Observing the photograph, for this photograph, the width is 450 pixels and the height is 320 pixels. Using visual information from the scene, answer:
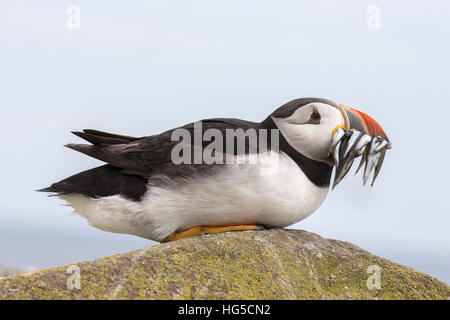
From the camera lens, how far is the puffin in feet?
20.8

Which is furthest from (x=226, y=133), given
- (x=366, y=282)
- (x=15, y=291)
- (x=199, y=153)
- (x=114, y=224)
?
(x=15, y=291)

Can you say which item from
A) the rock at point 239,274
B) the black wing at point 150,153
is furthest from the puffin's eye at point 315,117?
the rock at point 239,274

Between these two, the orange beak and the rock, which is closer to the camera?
the rock

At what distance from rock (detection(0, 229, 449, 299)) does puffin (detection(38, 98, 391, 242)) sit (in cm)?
38

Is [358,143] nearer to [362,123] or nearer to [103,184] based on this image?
[362,123]

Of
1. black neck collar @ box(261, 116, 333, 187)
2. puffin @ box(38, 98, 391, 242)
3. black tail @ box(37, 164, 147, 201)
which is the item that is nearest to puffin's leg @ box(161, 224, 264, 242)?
puffin @ box(38, 98, 391, 242)

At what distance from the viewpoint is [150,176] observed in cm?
661

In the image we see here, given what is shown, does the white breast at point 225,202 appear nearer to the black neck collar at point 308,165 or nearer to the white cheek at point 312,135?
the black neck collar at point 308,165

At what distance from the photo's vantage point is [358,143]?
662cm

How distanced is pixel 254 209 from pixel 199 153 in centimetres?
85

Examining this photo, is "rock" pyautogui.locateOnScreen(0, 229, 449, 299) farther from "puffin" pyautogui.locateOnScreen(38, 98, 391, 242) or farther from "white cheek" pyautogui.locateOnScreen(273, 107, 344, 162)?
"white cheek" pyautogui.locateOnScreen(273, 107, 344, 162)

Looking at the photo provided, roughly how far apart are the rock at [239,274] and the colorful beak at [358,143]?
2.96 ft

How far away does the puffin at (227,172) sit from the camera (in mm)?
6332
